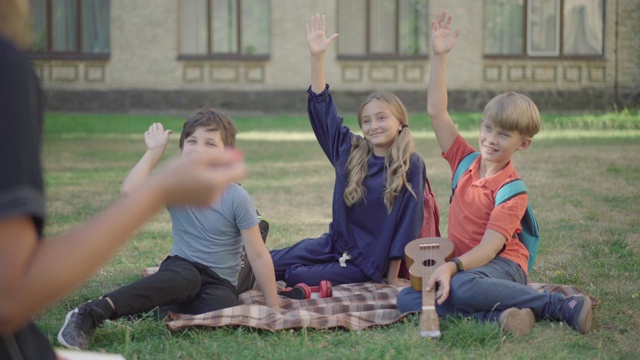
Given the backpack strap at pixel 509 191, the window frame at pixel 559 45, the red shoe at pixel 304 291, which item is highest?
the window frame at pixel 559 45

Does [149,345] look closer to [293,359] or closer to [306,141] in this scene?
[293,359]

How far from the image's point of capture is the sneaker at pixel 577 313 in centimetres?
449

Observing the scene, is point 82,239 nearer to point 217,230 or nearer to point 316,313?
point 316,313

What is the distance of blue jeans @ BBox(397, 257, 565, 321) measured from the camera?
460 centimetres

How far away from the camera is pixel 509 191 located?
4.88 meters

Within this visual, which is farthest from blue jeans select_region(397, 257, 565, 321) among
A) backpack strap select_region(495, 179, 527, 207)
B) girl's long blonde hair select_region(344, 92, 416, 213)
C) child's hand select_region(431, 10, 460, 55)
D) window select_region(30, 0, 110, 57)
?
window select_region(30, 0, 110, 57)

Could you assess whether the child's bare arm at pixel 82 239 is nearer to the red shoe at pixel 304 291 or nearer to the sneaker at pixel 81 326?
the sneaker at pixel 81 326

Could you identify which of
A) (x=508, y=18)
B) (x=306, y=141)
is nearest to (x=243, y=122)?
(x=306, y=141)

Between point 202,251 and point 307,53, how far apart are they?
70.2 ft

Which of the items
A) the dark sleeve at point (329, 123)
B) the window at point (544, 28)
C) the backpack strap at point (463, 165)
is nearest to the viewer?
the backpack strap at point (463, 165)

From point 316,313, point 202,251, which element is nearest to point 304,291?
point 316,313

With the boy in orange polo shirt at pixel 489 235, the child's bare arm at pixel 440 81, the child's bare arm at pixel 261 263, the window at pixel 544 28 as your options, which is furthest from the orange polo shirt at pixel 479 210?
the window at pixel 544 28

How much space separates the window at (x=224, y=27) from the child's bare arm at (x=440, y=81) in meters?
21.7

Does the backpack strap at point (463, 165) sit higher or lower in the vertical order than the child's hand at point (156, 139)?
lower
